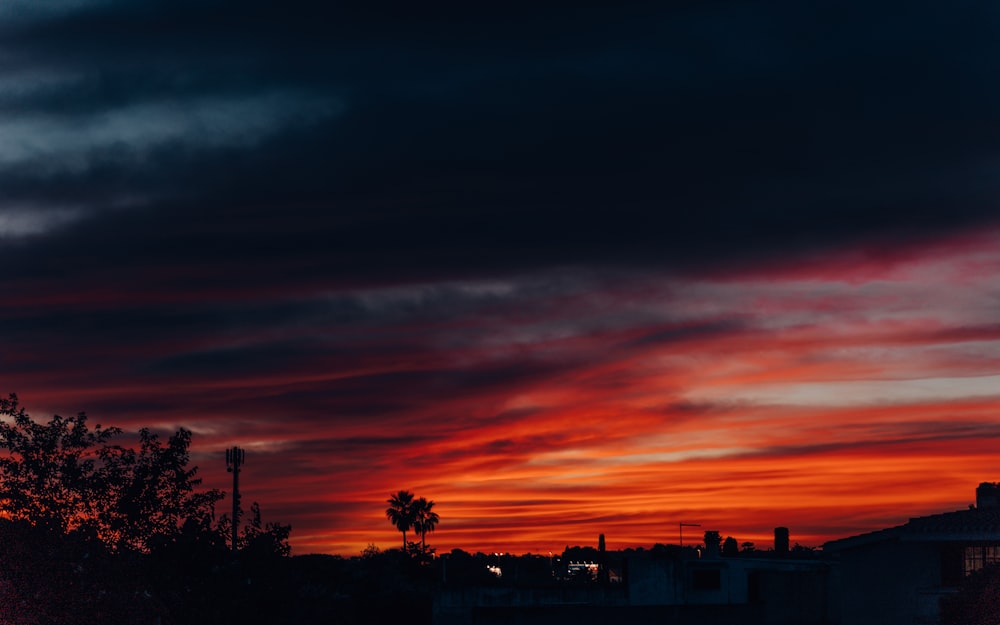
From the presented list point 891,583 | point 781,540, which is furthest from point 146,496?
point 781,540

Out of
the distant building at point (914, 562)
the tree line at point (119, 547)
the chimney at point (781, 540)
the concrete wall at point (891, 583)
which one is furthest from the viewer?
the chimney at point (781, 540)

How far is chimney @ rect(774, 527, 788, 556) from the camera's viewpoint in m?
97.1

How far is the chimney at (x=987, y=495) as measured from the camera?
6034 centimetres

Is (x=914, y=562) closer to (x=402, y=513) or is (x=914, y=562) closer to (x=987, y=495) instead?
(x=987, y=495)

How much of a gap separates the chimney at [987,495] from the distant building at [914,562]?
0.10m

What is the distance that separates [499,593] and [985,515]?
3805cm

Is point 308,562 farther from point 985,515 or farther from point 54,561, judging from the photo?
point 985,515

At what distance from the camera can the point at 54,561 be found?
3491 cm

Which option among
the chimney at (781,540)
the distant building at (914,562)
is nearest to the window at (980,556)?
the distant building at (914,562)

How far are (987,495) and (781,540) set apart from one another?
37.1 metres

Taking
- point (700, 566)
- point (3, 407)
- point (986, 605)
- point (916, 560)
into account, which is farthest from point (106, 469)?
point (700, 566)

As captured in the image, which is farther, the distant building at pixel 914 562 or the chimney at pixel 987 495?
the chimney at pixel 987 495

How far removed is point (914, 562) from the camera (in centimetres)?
5628

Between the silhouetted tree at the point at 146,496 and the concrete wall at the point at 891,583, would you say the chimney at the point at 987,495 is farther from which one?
the silhouetted tree at the point at 146,496
